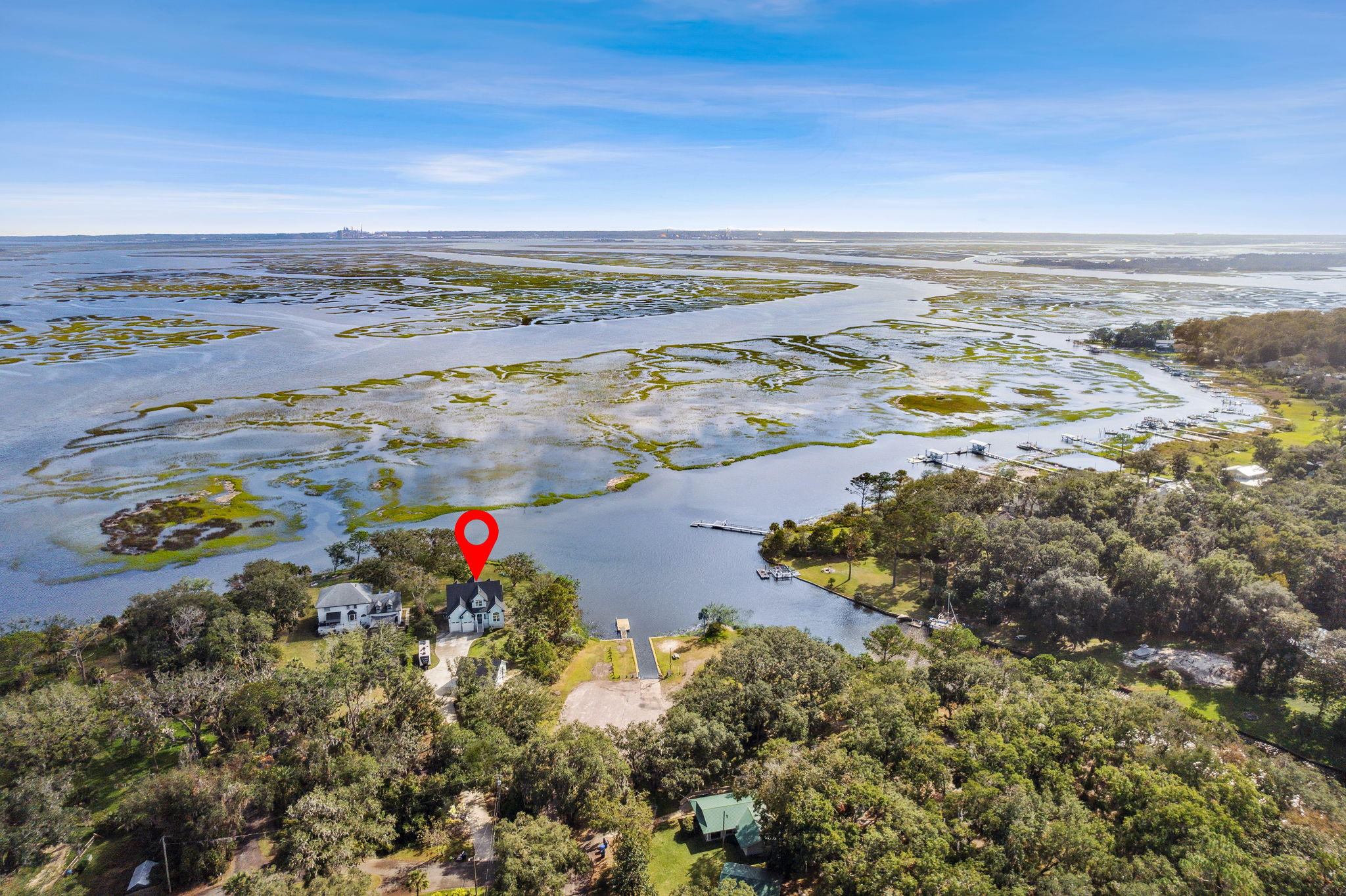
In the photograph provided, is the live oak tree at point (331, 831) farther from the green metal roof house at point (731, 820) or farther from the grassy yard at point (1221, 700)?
the grassy yard at point (1221, 700)

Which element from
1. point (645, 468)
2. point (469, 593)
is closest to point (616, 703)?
point (469, 593)

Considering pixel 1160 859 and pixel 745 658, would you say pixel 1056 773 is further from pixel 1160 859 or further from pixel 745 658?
pixel 745 658

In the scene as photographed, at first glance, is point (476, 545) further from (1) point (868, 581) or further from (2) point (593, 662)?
(1) point (868, 581)

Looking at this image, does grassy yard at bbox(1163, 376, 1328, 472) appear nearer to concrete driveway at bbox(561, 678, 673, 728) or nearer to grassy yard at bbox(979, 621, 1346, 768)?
grassy yard at bbox(979, 621, 1346, 768)

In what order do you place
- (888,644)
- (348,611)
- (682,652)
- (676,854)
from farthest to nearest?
1. (348,611)
2. (682,652)
3. (888,644)
4. (676,854)

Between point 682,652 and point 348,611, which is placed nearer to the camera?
point 682,652

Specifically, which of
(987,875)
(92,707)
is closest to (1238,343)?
(987,875)

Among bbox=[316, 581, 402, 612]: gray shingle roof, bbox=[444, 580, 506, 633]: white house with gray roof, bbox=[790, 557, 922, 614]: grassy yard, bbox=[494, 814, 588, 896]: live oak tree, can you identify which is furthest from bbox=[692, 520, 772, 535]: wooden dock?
bbox=[494, 814, 588, 896]: live oak tree
